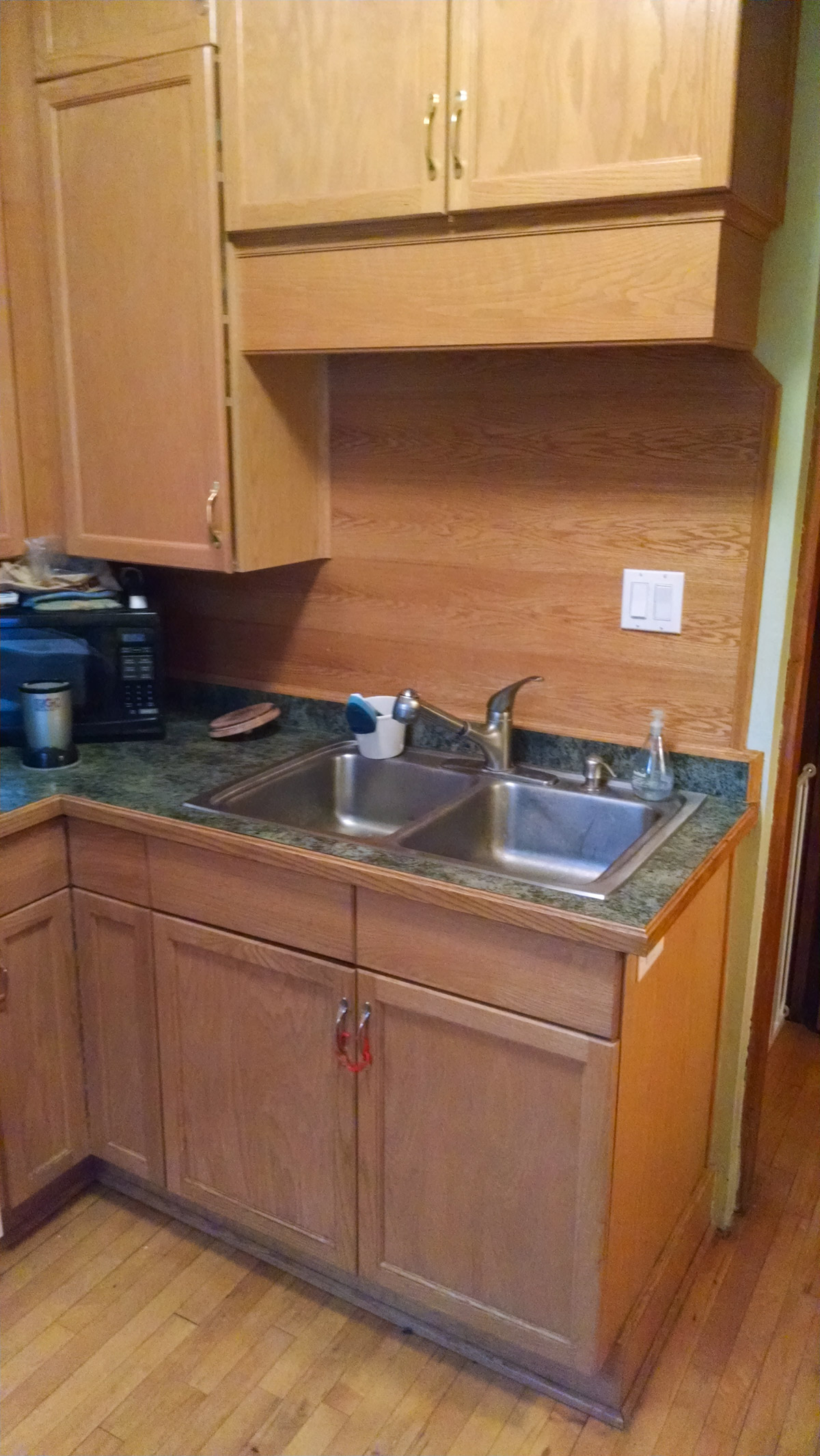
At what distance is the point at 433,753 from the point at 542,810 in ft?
0.94

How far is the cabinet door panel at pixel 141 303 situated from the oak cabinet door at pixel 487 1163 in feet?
3.07

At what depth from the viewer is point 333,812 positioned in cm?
218

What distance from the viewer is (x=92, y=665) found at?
2.19 metres

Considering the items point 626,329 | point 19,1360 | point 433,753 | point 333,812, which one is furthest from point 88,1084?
point 626,329

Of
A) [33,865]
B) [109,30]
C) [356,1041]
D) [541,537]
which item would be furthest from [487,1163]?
[109,30]

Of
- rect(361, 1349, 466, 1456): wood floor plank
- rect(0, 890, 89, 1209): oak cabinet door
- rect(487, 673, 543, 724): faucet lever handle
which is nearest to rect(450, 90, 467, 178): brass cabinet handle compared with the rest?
rect(487, 673, 543, 724): faucet lever handle

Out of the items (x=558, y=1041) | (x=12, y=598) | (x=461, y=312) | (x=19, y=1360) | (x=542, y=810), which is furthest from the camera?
(x=12, y=598)

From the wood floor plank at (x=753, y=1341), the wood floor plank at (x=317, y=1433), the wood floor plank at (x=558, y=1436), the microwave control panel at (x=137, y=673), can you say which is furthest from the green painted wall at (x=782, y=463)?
the microwave control panel at (x=137, y=673)

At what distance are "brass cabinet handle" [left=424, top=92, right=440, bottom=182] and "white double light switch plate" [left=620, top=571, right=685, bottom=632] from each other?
0.71 m

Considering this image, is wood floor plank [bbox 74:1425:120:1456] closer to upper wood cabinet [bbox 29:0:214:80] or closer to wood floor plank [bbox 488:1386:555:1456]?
wood floor plank [bbox 488:1386:555:1456]

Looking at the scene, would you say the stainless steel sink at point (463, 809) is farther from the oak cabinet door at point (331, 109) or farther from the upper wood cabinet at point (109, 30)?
the upper wood cabinet at point (109, 30)

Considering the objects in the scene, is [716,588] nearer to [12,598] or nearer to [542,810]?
[542,810]

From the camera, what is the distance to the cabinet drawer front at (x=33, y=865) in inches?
73.5

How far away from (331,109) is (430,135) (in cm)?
19
